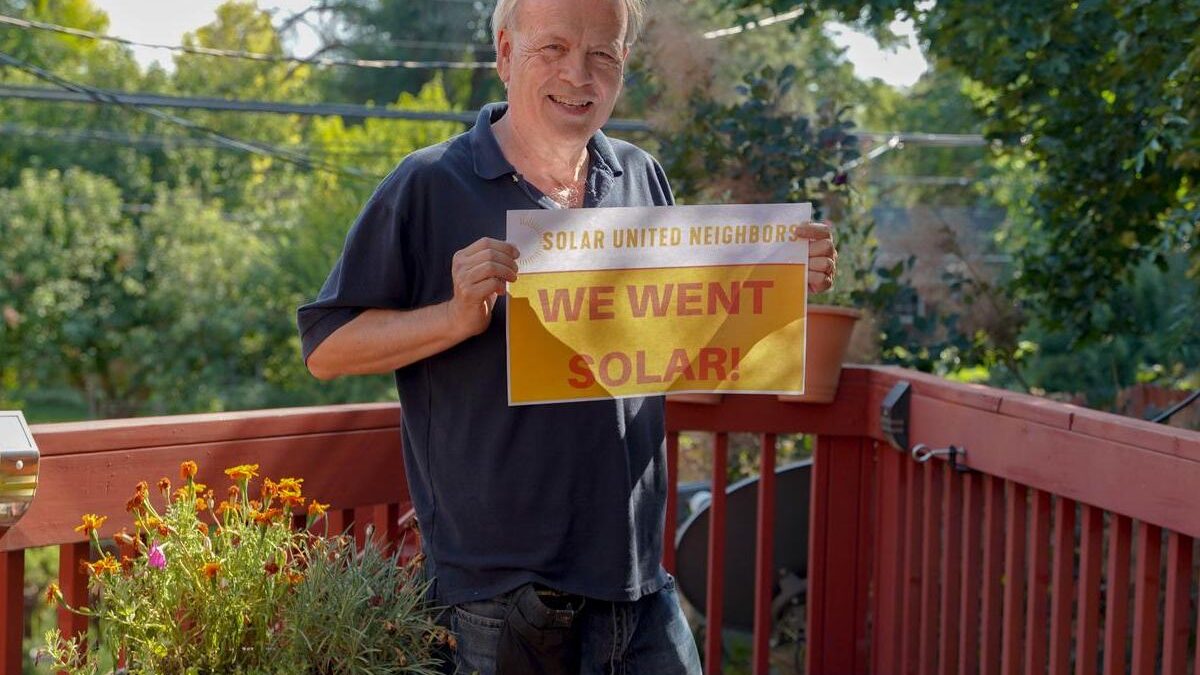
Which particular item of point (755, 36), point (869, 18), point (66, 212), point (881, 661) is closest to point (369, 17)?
point (66, 212)

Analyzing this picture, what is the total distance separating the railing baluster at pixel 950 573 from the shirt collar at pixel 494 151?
1.12 meters

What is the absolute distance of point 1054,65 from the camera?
4.79m

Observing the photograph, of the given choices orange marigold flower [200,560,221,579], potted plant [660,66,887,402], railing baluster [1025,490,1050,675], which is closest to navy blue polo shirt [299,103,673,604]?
orange marigold flower [200,560,221,579]

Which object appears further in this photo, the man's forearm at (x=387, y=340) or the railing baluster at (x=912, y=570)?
the railing baluster at (x=912, y=570)

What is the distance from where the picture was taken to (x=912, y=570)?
2.85m

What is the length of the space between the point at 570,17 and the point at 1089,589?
129cm

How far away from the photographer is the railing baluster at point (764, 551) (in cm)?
295

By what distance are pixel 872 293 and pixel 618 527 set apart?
3.26 metres

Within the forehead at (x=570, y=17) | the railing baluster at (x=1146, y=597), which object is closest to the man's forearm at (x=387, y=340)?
the forehead at (x=570, y=17)

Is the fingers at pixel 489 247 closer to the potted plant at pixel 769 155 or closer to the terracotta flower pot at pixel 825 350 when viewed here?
the terracotta flower pot at pixel 825 350

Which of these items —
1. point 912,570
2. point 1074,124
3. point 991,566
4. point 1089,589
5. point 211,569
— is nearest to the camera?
point 211,569

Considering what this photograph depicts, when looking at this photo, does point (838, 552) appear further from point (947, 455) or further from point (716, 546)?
point (947, 455)

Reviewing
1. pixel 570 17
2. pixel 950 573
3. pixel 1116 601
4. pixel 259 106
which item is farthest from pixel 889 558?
pixel 259 106

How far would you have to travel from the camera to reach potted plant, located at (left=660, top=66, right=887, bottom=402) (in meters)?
5.00
